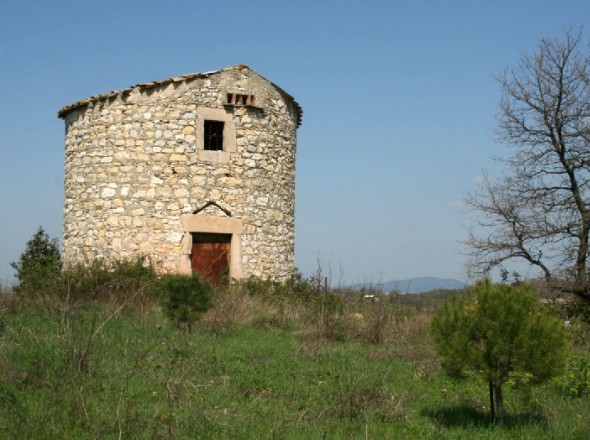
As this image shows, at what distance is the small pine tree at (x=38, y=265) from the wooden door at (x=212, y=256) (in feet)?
10.4

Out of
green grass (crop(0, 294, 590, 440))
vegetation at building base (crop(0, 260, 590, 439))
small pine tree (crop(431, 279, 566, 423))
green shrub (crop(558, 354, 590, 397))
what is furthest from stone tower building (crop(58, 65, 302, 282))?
small pine tree (crop(431, 279, 566, 423))

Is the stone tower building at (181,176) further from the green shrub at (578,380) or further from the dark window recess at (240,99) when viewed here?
the green shrub at (578,380)

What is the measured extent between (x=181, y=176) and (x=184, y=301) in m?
4.96

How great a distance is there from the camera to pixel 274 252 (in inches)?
650

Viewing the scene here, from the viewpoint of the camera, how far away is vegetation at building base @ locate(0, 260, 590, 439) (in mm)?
5781

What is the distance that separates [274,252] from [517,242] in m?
5.96

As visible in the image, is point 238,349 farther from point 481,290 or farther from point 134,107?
point 134,107

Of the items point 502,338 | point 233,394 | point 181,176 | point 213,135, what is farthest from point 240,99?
point 502,338

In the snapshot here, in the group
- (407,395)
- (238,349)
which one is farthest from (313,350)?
(407,395)

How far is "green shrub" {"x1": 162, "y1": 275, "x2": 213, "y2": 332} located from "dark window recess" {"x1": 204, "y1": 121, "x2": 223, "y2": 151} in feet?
17.7

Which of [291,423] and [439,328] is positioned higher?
[439,328]

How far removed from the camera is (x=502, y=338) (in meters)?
6.45

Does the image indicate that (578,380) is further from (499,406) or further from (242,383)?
(242,383)

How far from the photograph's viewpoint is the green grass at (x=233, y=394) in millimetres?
5668
